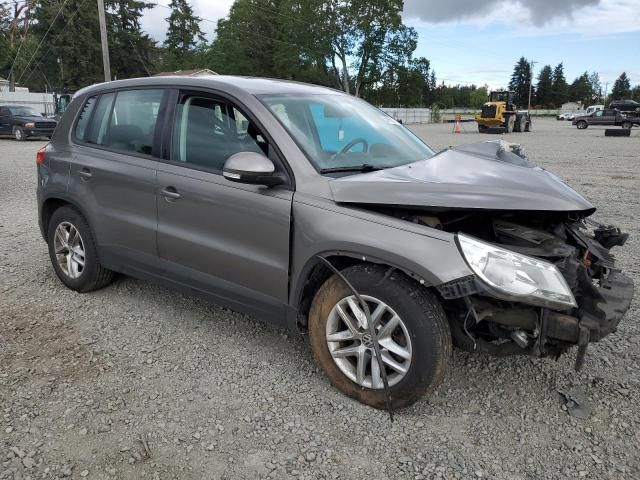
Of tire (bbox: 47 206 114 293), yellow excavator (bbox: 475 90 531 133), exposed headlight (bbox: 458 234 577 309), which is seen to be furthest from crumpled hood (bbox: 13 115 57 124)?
yellow excavator (bbox: 475 90 531 133)

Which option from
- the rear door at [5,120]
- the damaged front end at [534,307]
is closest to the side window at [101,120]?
the damaged front end at [534,307]

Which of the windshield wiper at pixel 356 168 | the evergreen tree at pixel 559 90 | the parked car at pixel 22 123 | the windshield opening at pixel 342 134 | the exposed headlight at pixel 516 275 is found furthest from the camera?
the evergreen tree at pixel 559 90

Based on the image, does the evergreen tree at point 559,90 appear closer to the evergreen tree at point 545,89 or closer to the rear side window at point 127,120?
the evergreen tree at point 545,89

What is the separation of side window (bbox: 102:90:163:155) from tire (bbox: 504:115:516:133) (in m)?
31.5

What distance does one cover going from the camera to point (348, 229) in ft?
9.21

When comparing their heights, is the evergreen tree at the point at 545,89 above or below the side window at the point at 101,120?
above

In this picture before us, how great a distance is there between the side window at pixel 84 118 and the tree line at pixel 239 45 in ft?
179

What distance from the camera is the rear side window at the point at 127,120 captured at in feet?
12.5

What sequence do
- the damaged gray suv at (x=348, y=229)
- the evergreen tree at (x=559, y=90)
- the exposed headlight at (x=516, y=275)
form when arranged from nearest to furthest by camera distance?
the exposed headlight at (x=516, y=275) < the damaged gray suv at (x=348, y=229) < the evergreen tree at (x=559, y=90)

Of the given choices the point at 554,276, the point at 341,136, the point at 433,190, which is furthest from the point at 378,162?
the point at 554,276

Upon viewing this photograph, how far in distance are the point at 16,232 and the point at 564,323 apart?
254 inches

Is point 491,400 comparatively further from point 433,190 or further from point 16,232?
point 16,232

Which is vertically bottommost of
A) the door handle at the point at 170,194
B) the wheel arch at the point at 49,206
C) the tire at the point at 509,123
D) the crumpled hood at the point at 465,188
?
the wheel arch at the point at 49,206

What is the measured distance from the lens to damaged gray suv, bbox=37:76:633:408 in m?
2.61
